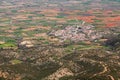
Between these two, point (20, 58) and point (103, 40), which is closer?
point (20, 58)

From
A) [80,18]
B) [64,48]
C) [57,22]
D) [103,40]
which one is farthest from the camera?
[80,18]

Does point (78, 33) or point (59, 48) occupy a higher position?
point (59, 48)

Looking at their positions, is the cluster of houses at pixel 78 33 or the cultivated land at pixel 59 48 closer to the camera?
the cultivated land at pixel 59 48

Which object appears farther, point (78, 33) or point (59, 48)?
point (78, 33)

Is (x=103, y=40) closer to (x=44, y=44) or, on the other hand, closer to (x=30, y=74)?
(x=44, y=44)

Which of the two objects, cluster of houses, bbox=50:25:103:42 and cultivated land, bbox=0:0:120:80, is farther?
cluster of houses, bbox=50:25:103:42

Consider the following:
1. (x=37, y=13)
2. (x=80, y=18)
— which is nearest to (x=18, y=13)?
(x=37, y=13)

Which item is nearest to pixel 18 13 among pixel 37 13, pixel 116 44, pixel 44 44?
pixel 37 13

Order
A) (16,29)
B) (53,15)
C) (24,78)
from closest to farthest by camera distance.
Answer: (24,78)
(16,29)
(53,15)
